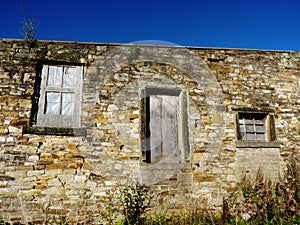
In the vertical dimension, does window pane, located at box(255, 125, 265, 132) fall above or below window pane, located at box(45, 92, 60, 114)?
below

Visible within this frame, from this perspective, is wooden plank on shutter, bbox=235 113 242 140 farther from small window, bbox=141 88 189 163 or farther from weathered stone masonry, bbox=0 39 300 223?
small window, bbox=141 88 189 163

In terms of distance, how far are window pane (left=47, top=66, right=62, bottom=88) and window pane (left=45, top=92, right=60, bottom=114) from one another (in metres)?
0.21

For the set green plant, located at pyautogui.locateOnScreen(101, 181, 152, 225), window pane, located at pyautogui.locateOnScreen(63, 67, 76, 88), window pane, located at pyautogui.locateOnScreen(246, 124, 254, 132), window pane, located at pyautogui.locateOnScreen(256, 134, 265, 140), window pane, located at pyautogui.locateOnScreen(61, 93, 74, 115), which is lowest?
green plant, located at pyautogui.locateOnScreen(101, 181, 152, 225)

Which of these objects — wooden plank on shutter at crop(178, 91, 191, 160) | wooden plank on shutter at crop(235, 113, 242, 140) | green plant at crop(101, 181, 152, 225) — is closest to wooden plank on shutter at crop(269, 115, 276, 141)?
wooden plank on shutter at crop(235, 113, 242, 140)

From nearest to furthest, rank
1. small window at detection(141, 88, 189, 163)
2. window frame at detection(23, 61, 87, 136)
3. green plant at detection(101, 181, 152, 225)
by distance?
green plant at detection(101, 181, 152, 225) < window frame at detection(23, 61, 87, 136) < small window at detection(141, 88, 189, 163)

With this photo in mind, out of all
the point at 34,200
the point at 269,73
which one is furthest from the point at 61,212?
the point at 269,73

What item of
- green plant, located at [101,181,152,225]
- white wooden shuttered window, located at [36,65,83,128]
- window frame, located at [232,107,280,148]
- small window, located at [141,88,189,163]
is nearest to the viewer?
green plant, located at [101,181,152,225]

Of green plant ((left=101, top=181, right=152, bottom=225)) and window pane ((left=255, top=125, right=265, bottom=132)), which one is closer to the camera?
green plant ((left=101, top=181, right=152, bottom=225))

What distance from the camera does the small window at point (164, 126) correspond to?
6027mm

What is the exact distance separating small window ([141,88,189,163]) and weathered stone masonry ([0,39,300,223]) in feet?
0.10

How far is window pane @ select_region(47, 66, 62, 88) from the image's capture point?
6.04 metres

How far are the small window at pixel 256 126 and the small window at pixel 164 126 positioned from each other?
1.41 meters

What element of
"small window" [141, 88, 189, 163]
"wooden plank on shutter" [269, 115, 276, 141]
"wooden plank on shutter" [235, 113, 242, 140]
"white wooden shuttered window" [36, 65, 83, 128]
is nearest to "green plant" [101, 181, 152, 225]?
"small window" [141, 88, 189, 163]

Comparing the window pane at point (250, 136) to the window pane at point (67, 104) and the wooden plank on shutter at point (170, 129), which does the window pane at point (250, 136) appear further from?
the window pane at point (67, 104)
